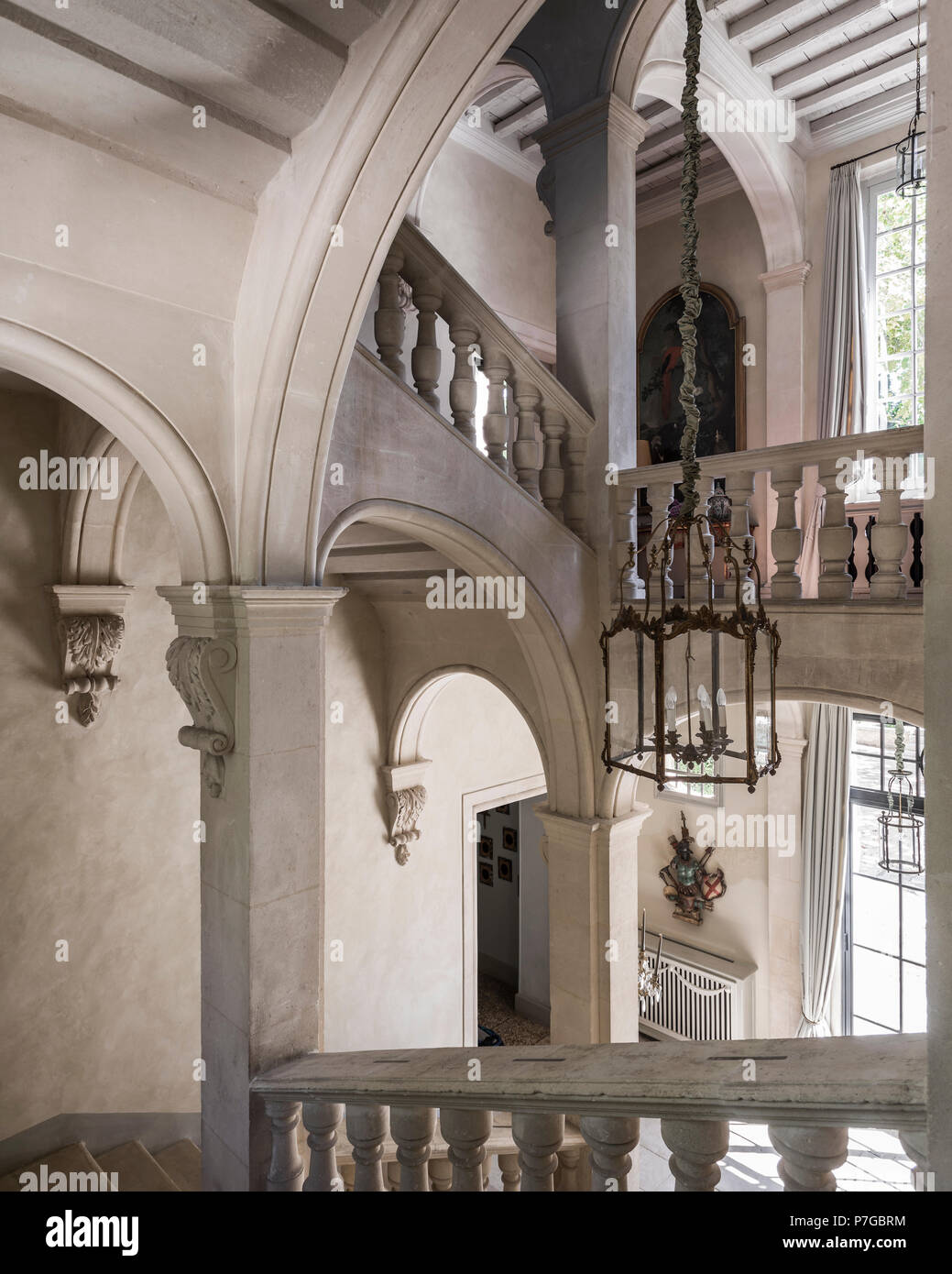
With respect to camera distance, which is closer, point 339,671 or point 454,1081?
point 454,1081

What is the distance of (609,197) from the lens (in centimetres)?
496

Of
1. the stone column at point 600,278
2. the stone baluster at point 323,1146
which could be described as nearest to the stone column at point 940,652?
the stone baluster at point 323,1146

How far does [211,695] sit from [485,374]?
7.71 ft

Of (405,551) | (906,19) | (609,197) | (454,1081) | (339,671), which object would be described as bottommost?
(454,1081)

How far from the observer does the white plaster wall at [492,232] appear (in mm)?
8195

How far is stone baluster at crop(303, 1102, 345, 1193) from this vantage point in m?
2.53

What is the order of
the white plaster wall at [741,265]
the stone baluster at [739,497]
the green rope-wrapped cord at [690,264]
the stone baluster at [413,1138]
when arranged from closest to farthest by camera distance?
the stone baluster at [413,1138] → the green rope-wrapped cord at [690,264] → the stone baluster at [739,497] → the white plaster wall at [741,265]

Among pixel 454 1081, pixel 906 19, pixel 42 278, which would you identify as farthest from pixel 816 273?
pixel 454 1081

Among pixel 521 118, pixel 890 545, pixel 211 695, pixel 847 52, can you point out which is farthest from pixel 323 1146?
pixel 521 118

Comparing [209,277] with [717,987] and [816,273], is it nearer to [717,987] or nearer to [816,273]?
[816,273]

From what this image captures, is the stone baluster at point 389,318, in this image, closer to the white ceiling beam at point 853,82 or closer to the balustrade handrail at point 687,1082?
the balustrade handrail at point 687,1082

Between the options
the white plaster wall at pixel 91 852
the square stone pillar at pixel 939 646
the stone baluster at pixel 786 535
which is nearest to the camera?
the square stone pillar at pixel 939 646

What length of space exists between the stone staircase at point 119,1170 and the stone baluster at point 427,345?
4.43 metres

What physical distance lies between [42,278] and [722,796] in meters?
8.60
